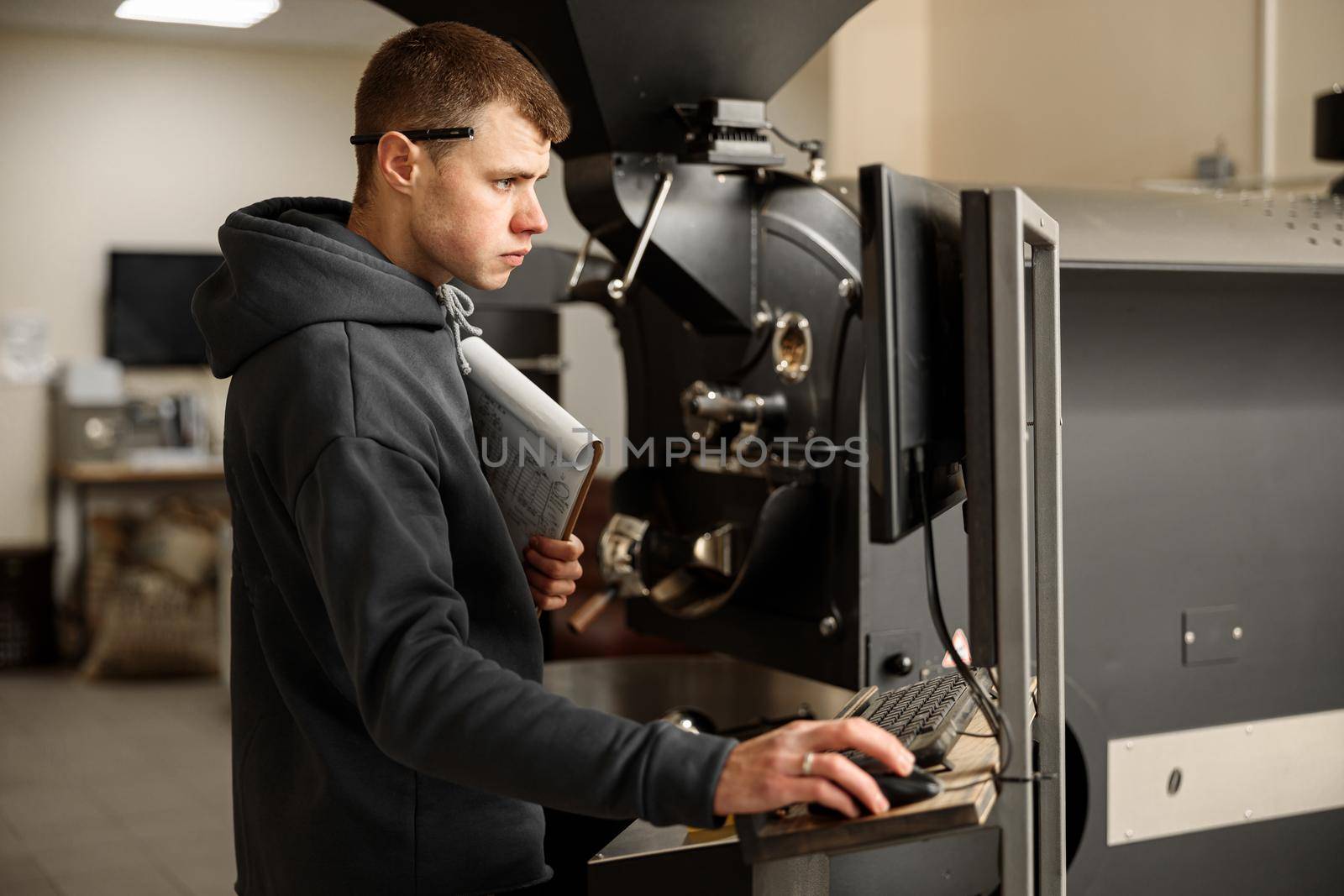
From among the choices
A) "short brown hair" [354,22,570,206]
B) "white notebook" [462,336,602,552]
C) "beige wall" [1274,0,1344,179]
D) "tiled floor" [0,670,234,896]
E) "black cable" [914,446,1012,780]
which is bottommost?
"tiled floor" [0,670,234,896]

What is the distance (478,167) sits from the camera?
138 cm

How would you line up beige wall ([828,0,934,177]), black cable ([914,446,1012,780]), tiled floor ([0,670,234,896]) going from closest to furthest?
black cable ([914,446,1012,780])
tiled floor ([0,670,234,896])
beige wall ([828,0,934,177])

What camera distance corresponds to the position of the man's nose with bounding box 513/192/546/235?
1.42 metres

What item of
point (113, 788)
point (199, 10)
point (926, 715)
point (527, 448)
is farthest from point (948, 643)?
point (113, 788)

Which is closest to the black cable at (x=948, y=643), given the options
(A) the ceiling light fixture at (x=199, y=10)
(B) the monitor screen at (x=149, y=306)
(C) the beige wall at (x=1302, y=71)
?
(A) the ceiling light fixture at (x=199, y=10)

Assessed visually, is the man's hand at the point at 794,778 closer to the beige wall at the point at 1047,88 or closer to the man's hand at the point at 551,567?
the man's hand at the point at 551,567

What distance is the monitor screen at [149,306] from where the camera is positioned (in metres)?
6.71

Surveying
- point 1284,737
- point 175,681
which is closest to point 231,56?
Result: point 175,681

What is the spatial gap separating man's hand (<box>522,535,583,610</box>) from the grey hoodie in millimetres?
147

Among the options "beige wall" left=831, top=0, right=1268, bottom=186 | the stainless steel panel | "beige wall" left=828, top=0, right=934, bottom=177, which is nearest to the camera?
the stainless steel panel

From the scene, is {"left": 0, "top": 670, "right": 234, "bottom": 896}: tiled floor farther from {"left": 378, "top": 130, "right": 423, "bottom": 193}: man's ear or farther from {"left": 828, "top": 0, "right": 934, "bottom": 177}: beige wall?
{"left": 828, "top": 0, "right": 934, "bottom": 177}: beige wall

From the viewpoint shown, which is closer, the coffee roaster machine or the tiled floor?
the coffee roaster machine

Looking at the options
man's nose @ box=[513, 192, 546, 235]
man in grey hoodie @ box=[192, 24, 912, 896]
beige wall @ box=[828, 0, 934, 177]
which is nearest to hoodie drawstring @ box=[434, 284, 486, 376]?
man in grey hoodie @ box=[192, 24, 912, 896]

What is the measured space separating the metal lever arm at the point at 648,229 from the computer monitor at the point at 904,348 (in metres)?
0.91
